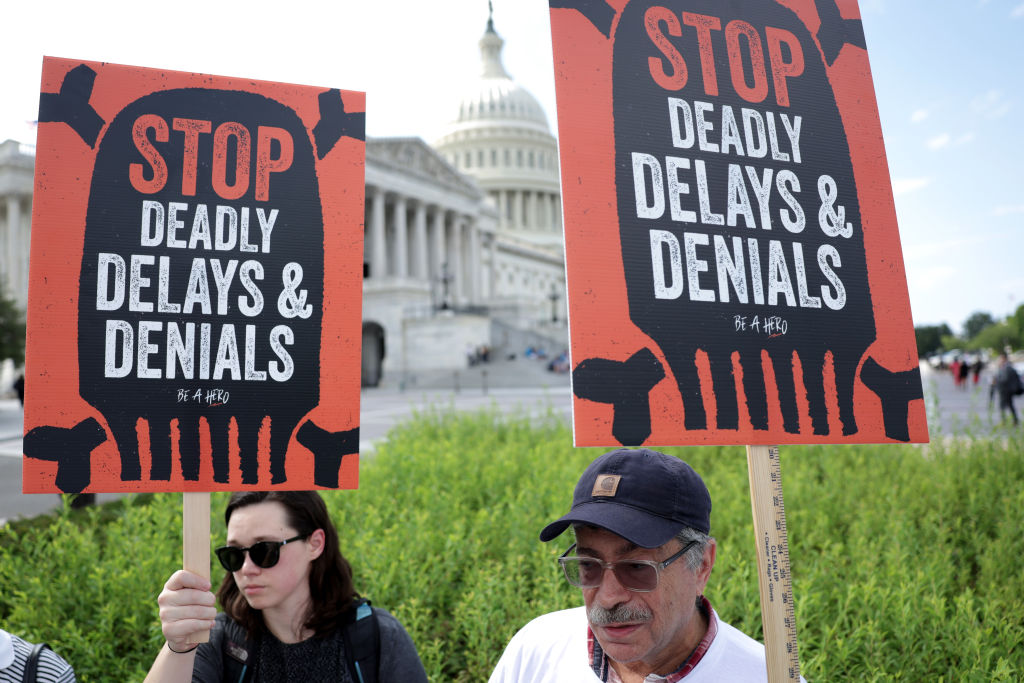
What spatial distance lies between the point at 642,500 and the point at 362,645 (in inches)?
A: 47.5

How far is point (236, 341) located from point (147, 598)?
2.34m

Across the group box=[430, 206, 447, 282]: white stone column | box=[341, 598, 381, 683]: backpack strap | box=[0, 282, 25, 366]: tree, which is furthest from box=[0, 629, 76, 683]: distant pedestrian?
box=[430, 206, 447, 282]: white stone column

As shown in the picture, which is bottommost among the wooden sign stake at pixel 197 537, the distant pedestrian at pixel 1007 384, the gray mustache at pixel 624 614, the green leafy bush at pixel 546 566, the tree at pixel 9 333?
the green leafy bush at pixel 546 566

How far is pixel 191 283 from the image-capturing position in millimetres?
2447

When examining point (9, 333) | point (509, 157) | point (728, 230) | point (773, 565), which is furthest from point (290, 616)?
point (509, 157)

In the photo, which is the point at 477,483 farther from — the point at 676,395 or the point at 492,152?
the point at 492,152

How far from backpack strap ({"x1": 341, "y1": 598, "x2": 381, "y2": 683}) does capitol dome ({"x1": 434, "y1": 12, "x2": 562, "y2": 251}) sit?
3299 inches

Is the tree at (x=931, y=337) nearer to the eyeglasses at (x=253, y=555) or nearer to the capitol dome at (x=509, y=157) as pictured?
the capitol dome at (x=509, y=157)

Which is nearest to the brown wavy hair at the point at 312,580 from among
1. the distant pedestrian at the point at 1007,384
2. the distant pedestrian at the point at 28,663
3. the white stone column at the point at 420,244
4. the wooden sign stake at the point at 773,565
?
the distant pedestrian at the point at 28,663

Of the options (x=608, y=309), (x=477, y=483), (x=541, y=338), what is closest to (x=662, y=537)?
(x=608, y=309)

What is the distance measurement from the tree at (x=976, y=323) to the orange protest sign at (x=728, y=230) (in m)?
138

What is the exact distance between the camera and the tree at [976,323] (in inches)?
4693

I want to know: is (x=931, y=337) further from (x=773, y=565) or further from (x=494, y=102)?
(x=773, y=565)

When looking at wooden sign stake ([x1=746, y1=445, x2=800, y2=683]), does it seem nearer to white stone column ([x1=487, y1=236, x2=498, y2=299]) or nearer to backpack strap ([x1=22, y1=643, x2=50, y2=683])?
backpack strap ([x1=22, y1=643, x2=50, y2=683])
